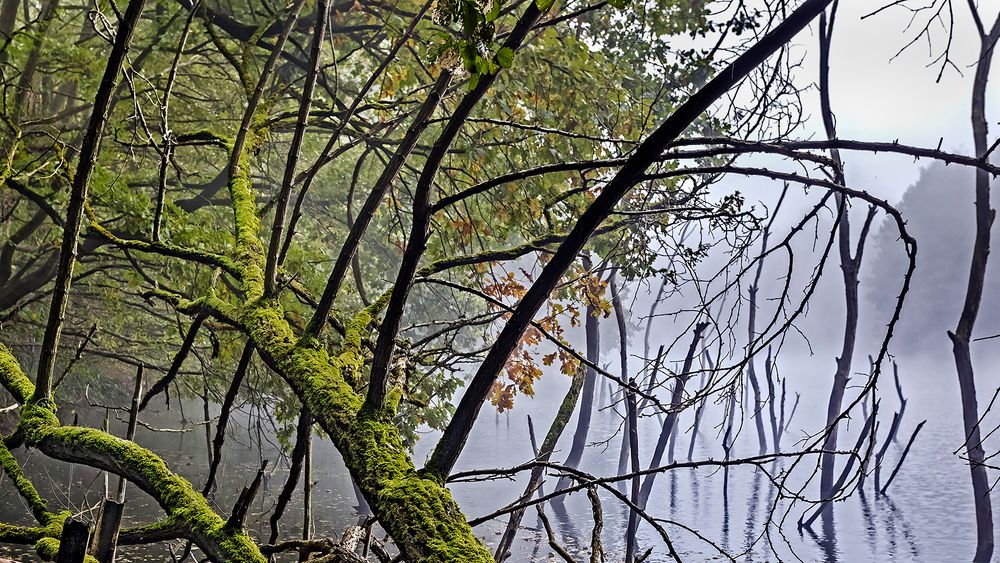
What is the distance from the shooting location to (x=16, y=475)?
2826 millimetres

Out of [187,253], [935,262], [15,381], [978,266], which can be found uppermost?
[935,262]

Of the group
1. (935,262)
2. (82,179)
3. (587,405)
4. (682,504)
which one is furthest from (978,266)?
(935,262)

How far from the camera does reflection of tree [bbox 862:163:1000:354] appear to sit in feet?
149

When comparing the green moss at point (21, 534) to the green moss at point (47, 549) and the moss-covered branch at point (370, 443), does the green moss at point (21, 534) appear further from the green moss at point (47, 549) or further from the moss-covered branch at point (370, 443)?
the moss-covered branch at point (370, 443)

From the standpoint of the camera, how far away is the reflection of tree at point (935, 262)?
45.4m

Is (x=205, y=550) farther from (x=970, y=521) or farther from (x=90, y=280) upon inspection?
(x=970, y=521)

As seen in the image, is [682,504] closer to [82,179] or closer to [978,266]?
[978,266]

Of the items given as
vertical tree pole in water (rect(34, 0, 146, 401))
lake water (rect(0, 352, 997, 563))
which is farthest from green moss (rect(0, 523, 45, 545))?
lake water (rect(0, 352, 997, 563))

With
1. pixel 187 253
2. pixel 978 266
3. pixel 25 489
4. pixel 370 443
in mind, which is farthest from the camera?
pixel 978 266

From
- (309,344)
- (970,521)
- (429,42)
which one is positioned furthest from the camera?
(970,521)

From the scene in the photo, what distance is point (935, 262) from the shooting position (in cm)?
4628

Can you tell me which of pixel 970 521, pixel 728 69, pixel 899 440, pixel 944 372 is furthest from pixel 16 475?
pixel 944 372

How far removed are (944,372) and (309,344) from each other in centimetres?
4938

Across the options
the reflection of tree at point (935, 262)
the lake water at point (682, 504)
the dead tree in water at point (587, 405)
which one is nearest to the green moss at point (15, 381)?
the lake water at point (682, 504)
